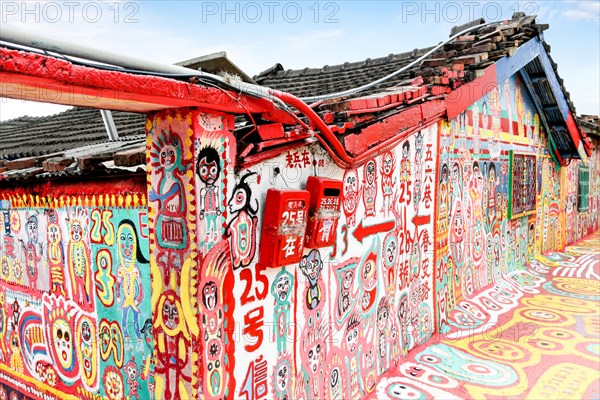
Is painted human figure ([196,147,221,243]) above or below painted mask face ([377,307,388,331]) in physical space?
above

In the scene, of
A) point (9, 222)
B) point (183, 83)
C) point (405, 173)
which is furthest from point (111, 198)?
point (405, 173)

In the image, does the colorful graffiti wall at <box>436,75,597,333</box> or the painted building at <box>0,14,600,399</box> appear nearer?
the painted building at <box>0,14,600,399</box>

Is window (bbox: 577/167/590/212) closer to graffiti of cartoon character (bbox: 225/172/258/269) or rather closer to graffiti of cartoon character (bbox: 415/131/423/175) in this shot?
graffiti of cartoon character (bbox: 415/131/423/175)

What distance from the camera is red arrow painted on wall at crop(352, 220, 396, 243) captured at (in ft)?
11.8

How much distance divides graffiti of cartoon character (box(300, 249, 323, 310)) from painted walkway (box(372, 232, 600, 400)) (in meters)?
1.26

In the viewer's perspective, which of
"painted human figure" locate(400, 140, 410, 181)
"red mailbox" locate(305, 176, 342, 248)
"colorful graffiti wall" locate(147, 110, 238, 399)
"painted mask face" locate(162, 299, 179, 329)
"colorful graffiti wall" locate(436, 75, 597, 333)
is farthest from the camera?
"colorful graffiti wall" locate(436, 75, 597, 333)

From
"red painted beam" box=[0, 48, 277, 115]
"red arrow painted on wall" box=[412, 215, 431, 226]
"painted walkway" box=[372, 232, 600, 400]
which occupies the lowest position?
"painted walkway" box=[372, 232, 600, 400]

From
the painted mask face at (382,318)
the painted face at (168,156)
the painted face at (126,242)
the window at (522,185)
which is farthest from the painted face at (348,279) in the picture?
the window at (522,185)

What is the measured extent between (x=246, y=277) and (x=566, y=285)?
627cm

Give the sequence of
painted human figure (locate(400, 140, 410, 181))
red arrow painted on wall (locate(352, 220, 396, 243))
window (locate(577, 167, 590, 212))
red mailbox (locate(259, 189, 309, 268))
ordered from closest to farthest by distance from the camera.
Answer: red mailbox (locate(259, 189, 309, 268)), red arrow painted on wall (locate(352, 220, 396, 243)), painted human figure (locate(400, 140, 410, 181)), window (locate(577, 167, 590, 212))

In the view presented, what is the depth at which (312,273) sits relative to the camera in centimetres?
313

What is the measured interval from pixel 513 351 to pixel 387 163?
98.3 inches

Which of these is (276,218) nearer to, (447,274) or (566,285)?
(447,274)

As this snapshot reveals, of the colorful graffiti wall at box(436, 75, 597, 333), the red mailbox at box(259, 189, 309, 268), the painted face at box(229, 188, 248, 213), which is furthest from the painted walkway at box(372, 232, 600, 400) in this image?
the painted face at box(229, 188, 248, 213)
